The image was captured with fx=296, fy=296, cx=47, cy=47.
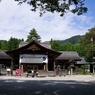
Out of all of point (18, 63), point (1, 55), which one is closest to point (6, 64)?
point (1, 55)

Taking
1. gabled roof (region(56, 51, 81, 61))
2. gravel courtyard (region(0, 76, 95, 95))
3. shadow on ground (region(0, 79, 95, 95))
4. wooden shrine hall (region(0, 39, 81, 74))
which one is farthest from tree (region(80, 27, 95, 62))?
shadow on ground (region(0, 79, 95, 95))

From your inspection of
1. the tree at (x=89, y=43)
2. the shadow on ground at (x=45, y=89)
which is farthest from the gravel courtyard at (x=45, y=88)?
the tree at (x=89, y=43)

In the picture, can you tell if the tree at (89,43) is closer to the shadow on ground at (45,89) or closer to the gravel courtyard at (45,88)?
the gravel courtyard at (45,88)

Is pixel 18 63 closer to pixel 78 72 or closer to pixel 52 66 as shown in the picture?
pixel 52 66

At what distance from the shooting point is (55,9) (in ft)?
45.3

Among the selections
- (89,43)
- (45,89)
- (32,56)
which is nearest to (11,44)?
(89,43)

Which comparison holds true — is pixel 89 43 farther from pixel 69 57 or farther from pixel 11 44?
pixel 11 44

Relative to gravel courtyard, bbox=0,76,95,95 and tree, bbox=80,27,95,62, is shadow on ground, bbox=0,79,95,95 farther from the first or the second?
tree, bbox=80,27,95,62

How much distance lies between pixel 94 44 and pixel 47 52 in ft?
A: 91.0

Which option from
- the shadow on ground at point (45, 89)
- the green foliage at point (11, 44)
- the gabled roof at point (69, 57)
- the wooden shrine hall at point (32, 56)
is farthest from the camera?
the green foliage at point (11, 44)

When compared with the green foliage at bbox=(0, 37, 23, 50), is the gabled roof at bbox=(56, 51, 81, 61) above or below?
below

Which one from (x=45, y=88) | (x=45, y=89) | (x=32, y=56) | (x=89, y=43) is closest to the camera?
(x=45, y=89)

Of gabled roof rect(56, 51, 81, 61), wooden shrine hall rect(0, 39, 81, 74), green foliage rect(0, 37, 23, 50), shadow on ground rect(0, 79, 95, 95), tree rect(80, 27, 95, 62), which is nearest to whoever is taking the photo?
shadow on ground rect(0, 79, 95, 95)

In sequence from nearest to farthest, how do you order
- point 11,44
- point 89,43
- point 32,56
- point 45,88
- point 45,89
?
point 45,89
point 45,88
point 32,56
point 89,43
point 11,44
